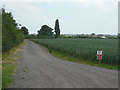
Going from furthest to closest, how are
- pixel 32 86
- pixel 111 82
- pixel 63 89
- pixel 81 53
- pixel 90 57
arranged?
pixel 81 53 → pixel 90 57 → pixel 111 82 → pixel 32 86 → pixel 63 89

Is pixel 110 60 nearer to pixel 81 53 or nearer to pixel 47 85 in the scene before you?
pixel 81 53

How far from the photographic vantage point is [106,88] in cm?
607

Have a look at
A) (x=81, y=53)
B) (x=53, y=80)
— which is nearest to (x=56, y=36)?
(x=81, y=53)

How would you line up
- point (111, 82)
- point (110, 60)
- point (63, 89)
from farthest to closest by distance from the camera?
point (110, 60)
point (111, 82)
point (63, 89)

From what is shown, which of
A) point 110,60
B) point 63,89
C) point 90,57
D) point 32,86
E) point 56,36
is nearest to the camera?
point 63,89

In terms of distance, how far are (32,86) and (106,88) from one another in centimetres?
325

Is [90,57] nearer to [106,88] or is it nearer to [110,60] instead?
[110,60]

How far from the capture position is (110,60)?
1240 centimetres

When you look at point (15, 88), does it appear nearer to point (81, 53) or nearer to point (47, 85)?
point (47, 85)

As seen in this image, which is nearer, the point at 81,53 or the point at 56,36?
the point at 81,53

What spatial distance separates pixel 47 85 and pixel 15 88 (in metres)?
1.40

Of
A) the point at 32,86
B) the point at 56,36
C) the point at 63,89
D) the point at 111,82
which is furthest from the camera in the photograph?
the point at 56,36

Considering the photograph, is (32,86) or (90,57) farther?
(90,57)

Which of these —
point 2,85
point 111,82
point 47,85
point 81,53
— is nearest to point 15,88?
point 2,85
